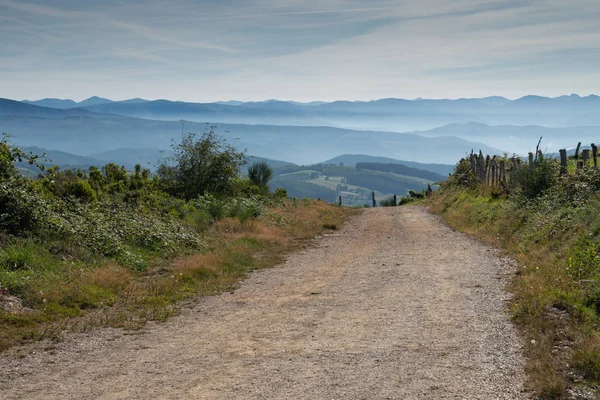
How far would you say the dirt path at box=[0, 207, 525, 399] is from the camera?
6488mm

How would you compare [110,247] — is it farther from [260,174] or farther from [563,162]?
[260,174]

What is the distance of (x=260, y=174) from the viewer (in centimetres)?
3778

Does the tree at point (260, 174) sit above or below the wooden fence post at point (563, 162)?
below

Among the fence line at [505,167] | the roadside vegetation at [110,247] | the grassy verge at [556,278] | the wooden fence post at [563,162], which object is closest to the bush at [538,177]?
the wooden fence post at [563,162]

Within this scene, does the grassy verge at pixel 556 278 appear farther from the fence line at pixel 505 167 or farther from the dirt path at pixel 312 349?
the fence line at pixel 505 167

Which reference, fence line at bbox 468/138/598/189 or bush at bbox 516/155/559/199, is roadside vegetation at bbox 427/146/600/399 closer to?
bush at bbox 516/155/559/199

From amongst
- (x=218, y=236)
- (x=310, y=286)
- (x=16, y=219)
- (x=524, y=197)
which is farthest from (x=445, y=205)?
(x=16, y=219)

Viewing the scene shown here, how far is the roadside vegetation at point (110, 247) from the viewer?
10273 millimetres

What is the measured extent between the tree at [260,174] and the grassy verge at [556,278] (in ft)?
52.1

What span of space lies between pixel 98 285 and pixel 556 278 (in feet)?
31.0

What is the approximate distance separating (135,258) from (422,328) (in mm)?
8398

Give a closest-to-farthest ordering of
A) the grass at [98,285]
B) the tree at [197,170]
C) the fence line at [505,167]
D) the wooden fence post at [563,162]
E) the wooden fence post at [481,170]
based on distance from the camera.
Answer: the grass at [98,285], the wooden fence post at [563,162], the fence line at [505,167], the tree at [197,170], the wooden fence post at [481,170]

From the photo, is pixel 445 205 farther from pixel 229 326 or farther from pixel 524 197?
pixel 229 326

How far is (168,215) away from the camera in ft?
65.4
